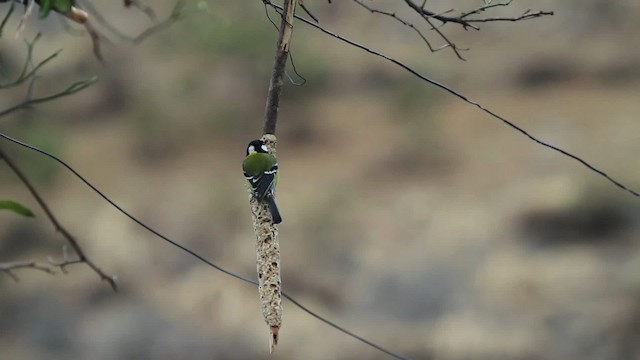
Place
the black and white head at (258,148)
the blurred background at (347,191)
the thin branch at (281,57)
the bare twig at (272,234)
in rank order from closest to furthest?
1. the bare twig at (272,234)
2. the thin branch at (281,57)
3. the black and white head at (258,148)
4. the blurred background at (347,191)

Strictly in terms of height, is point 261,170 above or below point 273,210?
above

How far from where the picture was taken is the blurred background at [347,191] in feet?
23.6

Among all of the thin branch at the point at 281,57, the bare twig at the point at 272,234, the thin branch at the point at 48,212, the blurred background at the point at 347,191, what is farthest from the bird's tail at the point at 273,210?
the blurred background at the point at 347,191

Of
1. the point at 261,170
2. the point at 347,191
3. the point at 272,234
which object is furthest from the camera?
the point at 347,191

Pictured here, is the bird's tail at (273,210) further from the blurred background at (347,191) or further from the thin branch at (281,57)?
the blurred background at (347,191)

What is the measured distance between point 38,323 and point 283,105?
341 cm

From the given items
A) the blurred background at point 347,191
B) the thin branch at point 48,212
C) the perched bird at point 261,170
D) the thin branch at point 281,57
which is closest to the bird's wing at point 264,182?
the perched bird at point 261,170

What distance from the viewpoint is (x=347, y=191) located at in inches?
342

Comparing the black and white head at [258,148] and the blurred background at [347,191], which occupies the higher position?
the blurred background at [347,191]

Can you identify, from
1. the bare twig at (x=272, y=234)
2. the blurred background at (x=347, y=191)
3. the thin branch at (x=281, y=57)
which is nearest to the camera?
the bare twig at (x=272, y=234)

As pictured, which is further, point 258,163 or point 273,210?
point 258,163

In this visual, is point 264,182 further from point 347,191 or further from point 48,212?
point 347,191

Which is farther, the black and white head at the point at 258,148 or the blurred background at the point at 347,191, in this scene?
the blurred background at the point at 347,191

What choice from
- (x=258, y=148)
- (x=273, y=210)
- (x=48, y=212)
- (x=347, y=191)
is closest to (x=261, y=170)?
(x=258, y=148)
